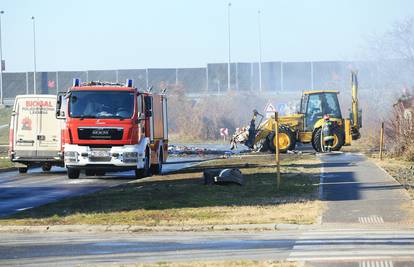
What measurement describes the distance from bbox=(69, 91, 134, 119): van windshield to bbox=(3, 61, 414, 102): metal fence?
49200 millimetres

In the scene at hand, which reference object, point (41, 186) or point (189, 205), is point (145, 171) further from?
point (189, 205)

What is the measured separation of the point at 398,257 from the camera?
13.1 metres

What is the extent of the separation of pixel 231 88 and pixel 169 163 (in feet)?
146

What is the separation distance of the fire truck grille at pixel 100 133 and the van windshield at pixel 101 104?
0.44 meters

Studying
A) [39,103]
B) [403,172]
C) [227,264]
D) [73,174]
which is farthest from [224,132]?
[227,264]

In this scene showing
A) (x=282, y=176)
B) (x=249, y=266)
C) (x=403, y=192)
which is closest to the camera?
(x=249, y=266)

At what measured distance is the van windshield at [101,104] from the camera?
100 ft

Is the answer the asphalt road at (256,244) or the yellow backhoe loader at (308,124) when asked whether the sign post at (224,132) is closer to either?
the yellow backhoe loader at (308,124)

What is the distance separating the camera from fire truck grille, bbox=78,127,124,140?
1192 inches

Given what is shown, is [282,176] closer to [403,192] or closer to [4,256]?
[403,192]

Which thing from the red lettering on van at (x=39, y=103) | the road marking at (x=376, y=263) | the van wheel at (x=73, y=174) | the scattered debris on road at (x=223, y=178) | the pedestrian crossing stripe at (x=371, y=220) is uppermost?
the red lettering on van at (x=39, y=103)

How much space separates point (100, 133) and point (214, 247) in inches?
622

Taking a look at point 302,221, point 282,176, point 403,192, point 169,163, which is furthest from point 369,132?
point 302,221

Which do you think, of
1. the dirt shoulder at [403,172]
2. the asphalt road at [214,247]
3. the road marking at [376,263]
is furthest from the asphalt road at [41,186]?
the road marking at [376,263]
